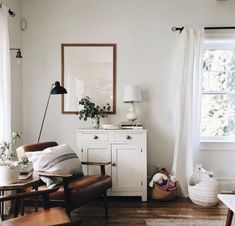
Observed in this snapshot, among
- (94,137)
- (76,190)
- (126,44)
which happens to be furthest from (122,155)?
(126,44)

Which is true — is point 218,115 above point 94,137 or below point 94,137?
above

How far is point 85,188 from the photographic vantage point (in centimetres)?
280

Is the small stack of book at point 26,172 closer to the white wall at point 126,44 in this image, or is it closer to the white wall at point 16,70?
the white wall at point 16,70

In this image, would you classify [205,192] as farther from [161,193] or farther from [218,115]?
[218,115]

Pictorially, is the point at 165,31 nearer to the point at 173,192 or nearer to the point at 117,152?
the point at 117,152

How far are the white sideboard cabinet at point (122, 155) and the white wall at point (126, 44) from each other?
48 cm

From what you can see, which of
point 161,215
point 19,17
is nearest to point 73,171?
point 161,215

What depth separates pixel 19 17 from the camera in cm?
392

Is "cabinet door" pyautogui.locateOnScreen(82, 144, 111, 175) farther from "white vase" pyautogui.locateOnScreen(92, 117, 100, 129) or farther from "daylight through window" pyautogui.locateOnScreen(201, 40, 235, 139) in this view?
"daylight through window" pyautogui.locateOnScreen(201, 40, 235, 139)

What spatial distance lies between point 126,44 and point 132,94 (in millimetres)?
756

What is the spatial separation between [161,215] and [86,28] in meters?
2.59

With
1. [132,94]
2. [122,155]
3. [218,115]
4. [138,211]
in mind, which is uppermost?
[132,94]

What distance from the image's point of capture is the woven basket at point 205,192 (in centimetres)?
344

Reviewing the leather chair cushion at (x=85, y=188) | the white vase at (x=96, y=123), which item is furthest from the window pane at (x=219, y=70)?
the leather chair cushion at (x=85, y=188)
